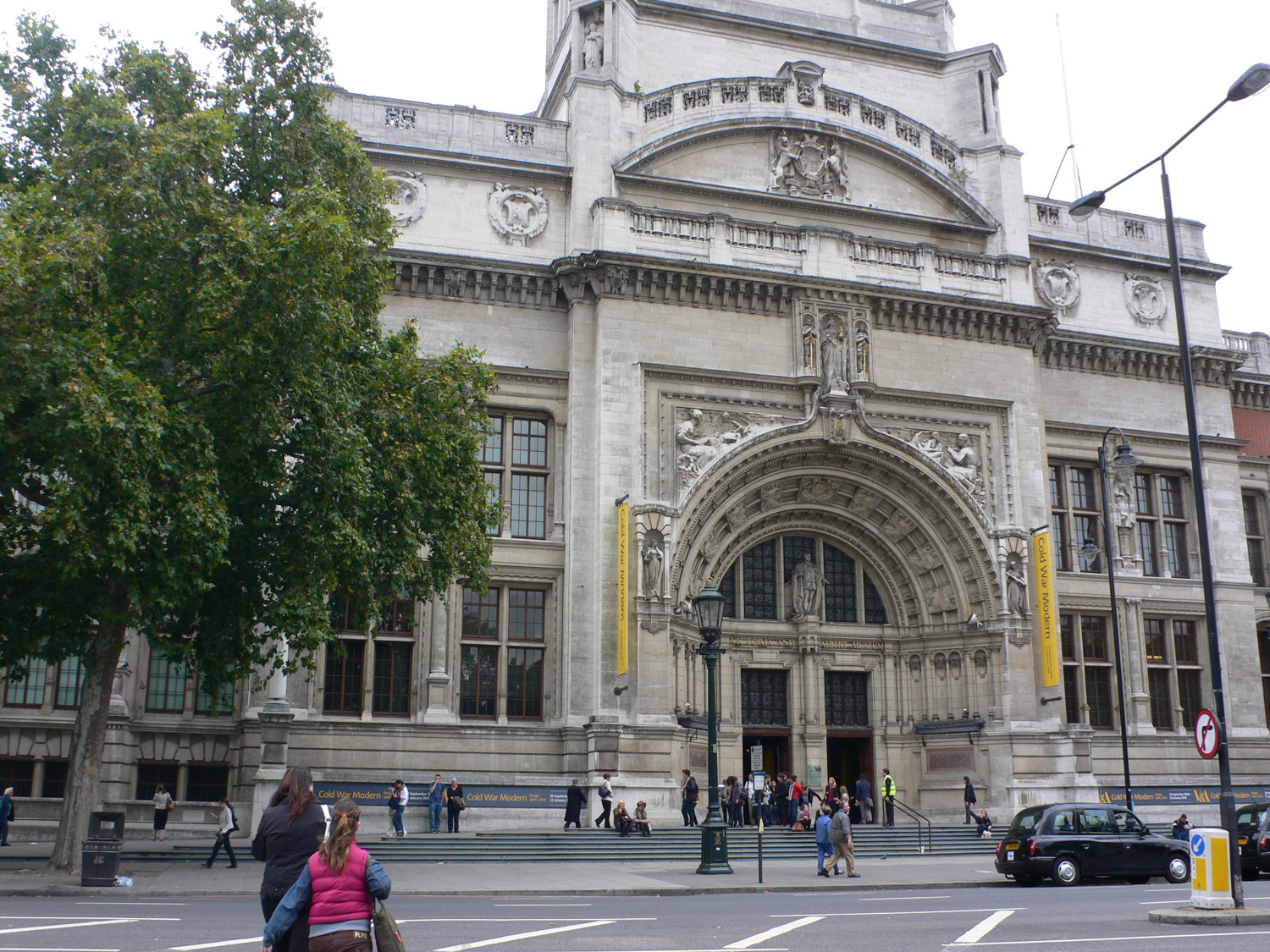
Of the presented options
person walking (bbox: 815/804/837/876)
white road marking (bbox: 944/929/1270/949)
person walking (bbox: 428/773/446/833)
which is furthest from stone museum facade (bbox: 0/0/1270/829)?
white road marking (bbox: 944/929/1270/949)

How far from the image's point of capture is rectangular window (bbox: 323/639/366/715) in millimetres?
29641

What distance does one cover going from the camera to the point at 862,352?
33.2m

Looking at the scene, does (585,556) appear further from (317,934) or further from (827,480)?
(317,934)

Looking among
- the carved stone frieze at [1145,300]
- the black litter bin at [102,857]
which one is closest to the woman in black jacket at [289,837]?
the black litter bin at [102,857]

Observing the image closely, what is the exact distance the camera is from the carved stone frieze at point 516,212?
3303cm

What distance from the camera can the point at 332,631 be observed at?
22.0m

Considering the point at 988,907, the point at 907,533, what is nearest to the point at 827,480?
the point at 907,533

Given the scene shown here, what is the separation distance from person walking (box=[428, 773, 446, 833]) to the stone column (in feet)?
7.65

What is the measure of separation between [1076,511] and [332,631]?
2399cm

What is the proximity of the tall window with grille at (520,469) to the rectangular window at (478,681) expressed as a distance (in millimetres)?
3196

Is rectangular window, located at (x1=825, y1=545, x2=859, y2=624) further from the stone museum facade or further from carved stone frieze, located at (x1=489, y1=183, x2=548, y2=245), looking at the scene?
carved stone frieze, located at (x1=489, y1=183, x2=548, y2=245)

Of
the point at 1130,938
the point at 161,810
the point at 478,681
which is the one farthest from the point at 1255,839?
the point at 161,810

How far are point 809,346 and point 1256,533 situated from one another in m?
18.5

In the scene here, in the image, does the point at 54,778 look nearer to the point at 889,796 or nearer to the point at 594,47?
the point at 889,796
